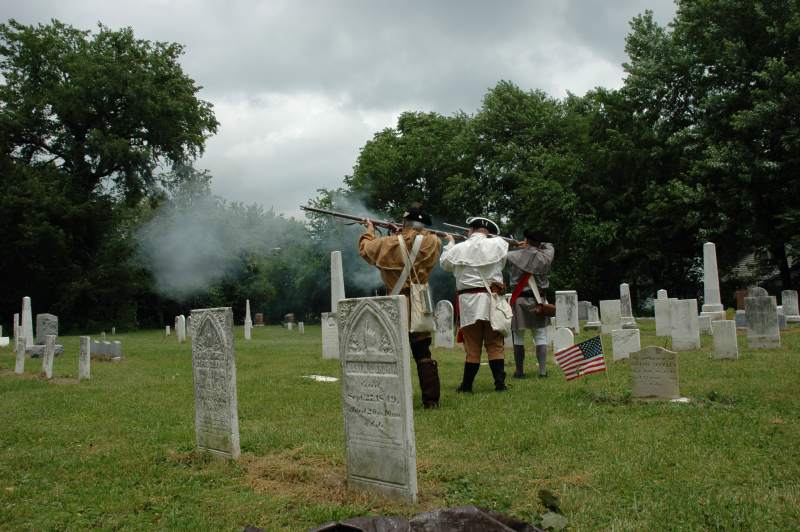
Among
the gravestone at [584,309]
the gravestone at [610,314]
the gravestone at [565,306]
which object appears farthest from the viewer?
the gravestone at [584,309]

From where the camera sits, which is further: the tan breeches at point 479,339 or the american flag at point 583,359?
the american flag at point 583,359

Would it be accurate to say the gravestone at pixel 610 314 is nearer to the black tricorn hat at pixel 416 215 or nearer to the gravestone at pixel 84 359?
the black tricorn hat at pixel 416 215

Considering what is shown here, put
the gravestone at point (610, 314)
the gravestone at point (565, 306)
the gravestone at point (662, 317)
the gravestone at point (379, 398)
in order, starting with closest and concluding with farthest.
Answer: the gravestone at point (379, 398) < the gravestone at point (662, 317) < the gravestone at point (565, 306) < the gravestone at point (610, 314)

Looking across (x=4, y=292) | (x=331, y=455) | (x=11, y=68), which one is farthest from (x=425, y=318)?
(x=11, y=68)

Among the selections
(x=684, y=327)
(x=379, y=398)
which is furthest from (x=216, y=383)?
(x=684, y=327)

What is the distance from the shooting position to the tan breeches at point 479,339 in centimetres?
885

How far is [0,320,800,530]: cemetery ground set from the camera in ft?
14.7

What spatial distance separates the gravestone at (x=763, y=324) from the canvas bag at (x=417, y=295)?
7956mm

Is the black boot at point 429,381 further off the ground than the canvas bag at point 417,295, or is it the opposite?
the canvas bag at point 417,295

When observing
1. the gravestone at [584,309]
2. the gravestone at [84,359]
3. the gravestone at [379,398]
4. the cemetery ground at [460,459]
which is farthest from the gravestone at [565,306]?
the gravestone at [379,398]

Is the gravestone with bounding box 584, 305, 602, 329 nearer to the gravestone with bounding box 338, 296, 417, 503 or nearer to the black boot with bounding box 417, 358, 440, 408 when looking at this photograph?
the black boot with bounding box 417, 358, 440, 408

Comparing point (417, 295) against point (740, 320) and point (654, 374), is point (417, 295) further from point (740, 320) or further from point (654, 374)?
point (740, 320)

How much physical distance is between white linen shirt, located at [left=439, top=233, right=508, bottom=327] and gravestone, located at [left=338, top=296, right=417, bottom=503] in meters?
3.69

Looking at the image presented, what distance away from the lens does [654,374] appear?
7.74m
